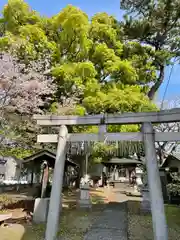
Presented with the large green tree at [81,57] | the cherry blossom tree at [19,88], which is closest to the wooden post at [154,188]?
the large green tree at [81,57]

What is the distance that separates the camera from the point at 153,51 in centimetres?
1414

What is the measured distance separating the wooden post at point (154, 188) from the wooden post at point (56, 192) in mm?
2167

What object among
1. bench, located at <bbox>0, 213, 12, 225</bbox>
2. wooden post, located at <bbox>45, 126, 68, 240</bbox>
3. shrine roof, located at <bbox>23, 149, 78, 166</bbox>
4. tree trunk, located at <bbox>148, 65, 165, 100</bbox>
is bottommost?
bench, located at <bbox>0, 213, 12, 225</bbox>

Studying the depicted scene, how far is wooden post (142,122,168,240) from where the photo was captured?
187 inches

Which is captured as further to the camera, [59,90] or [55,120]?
[59,90]

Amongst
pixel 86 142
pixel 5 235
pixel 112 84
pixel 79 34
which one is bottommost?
pixel 5 235

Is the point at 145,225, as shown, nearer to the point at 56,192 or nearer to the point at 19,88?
the point at 56,192

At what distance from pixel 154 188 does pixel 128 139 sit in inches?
52.6

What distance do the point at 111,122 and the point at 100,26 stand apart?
28.6 ft

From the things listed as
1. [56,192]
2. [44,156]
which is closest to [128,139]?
[56,192]

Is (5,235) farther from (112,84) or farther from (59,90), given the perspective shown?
(112,84)

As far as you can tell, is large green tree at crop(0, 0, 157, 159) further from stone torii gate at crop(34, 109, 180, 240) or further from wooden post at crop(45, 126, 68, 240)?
wooden post at crop(45, 126, 68, 240)

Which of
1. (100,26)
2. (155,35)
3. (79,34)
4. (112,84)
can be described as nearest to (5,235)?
(112,84)

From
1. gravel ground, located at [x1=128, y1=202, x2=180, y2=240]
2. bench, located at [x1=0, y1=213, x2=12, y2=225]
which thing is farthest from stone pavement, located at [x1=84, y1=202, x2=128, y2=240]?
bench, located at [x1=0, y1=213, x2=12, y2=225]
